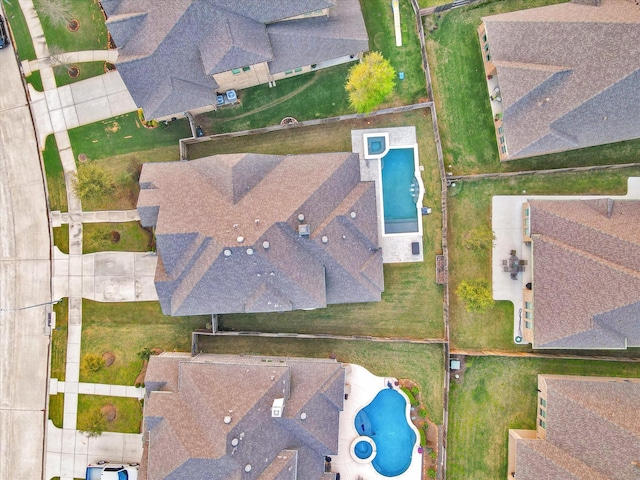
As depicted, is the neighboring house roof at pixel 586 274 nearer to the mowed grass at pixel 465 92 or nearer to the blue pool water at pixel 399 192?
the mowed grass at pixel 465 92

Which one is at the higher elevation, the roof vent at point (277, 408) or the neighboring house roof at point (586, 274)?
the neighboring house roof at point (586, 274)

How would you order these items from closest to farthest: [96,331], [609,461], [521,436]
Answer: [609,461], [521,436], [96,331]

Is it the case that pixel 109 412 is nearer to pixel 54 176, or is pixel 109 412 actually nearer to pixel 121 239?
pixel 121 239

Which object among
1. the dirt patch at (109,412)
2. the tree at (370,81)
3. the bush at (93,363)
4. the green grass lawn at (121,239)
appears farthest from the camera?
the green grass lawn at (121,239)

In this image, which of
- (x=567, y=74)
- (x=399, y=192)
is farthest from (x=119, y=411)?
(x=567, y=74)

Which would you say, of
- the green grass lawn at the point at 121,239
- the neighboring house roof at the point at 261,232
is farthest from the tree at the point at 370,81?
the green grass lawn at the point at 121,239

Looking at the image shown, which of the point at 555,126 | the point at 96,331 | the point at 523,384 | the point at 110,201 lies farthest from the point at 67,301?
the point at 555,126

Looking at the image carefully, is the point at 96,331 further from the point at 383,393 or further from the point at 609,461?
the point at 609,461
